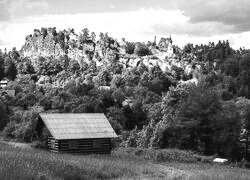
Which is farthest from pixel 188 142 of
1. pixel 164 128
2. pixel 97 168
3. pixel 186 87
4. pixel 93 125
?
pixel 97 168

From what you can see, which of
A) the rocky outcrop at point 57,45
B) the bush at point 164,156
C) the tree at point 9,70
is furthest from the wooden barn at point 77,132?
the rocky outcrop at point 57,45

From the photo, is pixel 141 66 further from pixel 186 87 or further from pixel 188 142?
pixel 188 142

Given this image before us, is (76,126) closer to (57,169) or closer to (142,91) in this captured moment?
(57,169)

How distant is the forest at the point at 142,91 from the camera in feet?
177

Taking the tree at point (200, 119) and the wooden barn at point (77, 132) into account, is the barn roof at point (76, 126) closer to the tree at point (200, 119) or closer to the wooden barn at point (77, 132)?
the wooden barn at point (77, 132)

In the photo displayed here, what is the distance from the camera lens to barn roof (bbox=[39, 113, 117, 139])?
37.9m

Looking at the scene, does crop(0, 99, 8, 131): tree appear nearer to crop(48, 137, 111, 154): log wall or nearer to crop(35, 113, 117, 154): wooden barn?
crop(35, 113, 117, 154): wooden barn

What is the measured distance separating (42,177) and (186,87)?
45.2 meters

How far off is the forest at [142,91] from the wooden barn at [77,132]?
1365cm

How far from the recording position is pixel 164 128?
53.8 m

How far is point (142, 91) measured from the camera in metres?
104

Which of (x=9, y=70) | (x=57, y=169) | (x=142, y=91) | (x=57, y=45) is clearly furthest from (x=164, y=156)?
(x=57, y=45)

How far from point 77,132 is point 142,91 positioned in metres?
66.2

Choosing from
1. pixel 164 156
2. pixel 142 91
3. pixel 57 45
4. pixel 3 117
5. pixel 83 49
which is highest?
pixel 57 45
